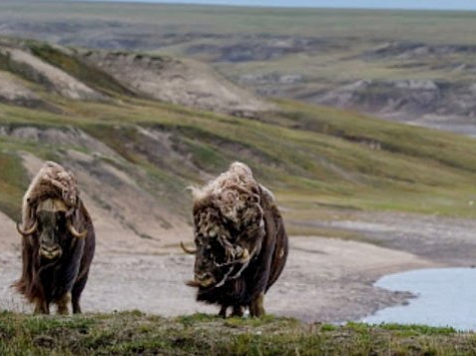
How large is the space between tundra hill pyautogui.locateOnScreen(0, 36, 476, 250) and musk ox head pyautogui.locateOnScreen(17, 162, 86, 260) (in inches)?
757

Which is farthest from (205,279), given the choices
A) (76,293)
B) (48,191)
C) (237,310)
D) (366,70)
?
Answer: (366,70)

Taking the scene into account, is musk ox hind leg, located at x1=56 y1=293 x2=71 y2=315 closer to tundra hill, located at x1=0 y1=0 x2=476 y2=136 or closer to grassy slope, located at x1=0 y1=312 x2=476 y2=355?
grassy slope, located at x1=0 y1=312 x2=476 y2=355

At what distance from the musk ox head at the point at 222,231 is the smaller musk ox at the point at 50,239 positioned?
1581 millimetres

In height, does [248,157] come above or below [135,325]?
below

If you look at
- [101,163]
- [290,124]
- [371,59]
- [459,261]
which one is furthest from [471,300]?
[371,59]

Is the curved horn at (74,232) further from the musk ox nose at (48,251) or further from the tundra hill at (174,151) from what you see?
the tundra hill at (174,151)

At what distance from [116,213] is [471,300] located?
38.3 feet

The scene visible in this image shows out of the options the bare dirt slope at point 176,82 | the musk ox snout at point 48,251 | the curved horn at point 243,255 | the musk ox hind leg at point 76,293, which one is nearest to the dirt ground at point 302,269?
the musk ox hind leg at point 76,293

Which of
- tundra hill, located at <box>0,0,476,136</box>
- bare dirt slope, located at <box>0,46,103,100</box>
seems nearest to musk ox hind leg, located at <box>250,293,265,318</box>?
bare dirt slope, located at <box>0,46,103,100</box>

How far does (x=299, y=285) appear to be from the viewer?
32.9 meters

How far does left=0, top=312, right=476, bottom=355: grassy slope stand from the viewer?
14.0 meters

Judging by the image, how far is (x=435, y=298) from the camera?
1278 inches

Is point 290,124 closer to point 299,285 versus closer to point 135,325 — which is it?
point 299,285

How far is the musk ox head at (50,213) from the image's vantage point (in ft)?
56.2
